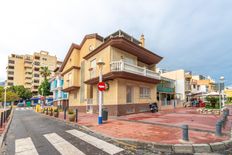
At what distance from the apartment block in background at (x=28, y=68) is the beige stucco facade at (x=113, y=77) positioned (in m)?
53.3

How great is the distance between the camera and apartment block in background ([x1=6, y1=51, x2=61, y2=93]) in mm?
71425

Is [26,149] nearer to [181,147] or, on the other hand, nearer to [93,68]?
[181,147]

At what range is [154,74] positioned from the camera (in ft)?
66.3

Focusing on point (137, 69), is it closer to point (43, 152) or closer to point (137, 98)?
point (137, 98)

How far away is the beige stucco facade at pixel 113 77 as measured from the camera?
15258 millimetres

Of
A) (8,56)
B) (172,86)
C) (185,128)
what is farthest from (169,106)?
(8,56)

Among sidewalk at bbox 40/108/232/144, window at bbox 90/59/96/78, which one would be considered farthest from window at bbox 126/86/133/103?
sidewalk at bbox 40/108/232/144

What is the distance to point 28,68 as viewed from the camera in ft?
252

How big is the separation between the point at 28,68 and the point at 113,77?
257 ft

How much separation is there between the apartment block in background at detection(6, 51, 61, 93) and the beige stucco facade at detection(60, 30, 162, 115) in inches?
2100

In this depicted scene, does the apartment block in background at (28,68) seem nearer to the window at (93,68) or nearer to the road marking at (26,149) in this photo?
the window at (93,68)

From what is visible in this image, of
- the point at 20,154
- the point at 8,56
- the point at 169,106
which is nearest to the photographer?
the point at 20,154

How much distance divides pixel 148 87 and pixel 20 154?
56.2 feet

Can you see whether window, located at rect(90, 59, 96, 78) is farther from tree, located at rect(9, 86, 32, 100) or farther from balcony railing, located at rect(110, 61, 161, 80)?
tree, located at rect(9, 86, 32, 100)
